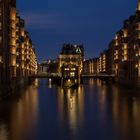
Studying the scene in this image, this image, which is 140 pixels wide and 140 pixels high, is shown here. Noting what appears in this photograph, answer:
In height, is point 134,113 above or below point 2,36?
below

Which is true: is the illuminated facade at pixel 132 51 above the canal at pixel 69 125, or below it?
above

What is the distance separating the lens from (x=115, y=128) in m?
49.2

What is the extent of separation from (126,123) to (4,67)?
59824 mm

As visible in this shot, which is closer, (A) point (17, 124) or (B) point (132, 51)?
(A) point (17, 124)

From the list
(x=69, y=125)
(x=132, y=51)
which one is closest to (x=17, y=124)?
(x=69, y=125)

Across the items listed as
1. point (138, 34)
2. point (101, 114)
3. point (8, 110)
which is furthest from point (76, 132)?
point (138, 34)

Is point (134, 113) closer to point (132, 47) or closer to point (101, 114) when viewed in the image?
point (101, 114)

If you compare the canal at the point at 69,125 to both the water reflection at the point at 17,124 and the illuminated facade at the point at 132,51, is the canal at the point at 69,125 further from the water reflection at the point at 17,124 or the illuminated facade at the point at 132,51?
the illuminated facade at the point at 132,51

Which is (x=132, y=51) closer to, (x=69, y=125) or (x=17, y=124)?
(x=69, y=125)

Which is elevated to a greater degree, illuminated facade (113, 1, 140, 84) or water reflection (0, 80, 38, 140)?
illuminated facade (113, 1, 140, 84)

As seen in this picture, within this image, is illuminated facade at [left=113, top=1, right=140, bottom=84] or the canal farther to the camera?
illuminated facade at [left=113, top=1, right=140, bottom=84]

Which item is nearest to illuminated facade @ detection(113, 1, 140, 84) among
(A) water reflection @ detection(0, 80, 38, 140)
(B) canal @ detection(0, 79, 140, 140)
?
(B) canal @ detection(0, 79, 140, 140)

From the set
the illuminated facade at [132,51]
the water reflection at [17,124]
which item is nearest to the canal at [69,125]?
the water reflection at [17,124]

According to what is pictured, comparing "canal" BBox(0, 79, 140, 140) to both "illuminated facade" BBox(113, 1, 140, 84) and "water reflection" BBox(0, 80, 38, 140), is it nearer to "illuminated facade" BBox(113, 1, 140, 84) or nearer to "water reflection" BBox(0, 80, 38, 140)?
"water reflection" BBox(0, 80, 38, 140)
